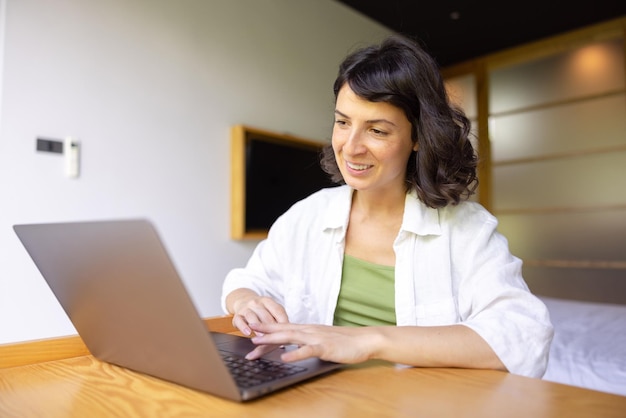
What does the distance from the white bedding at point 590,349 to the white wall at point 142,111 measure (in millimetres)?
1080

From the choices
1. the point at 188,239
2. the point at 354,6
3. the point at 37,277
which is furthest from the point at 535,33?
the point at 37,277

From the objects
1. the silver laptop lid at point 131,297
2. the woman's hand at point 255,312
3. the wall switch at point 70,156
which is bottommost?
the woman's hand at point 255,312

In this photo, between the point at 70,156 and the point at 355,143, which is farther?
the point at 70,156

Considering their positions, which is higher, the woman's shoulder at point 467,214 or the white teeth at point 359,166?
the white teeth at point 359,166

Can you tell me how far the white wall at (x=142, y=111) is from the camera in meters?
Result: 1.92

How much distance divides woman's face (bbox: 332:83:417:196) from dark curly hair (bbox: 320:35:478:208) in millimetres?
18

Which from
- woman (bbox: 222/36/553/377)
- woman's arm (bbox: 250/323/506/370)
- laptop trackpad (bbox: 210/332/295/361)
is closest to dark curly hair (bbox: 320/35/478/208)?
woman (bbox: 222/36/553/377)

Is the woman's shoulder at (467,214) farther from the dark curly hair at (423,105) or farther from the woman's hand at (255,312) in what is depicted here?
the woman's hand at (255,312)

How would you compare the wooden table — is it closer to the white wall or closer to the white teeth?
the white teeth

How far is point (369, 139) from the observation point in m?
0.97

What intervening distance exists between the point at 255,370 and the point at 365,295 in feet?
1.53

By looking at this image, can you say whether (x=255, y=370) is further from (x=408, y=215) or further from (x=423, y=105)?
(x=423, y=105)

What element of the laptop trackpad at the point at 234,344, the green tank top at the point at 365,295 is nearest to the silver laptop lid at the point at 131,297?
the laptop trackpad at the point at 234,344

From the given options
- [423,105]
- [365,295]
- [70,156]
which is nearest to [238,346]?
[365,295]
